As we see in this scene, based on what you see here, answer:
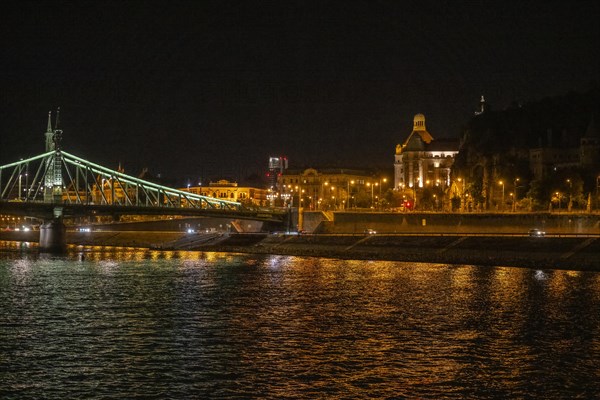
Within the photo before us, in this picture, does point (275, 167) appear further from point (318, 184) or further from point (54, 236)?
point (54, 236)

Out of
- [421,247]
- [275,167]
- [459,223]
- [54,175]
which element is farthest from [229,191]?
[421,247]

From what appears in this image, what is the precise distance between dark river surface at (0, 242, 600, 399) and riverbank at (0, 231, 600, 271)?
5.67 meters

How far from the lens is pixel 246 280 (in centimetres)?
4372

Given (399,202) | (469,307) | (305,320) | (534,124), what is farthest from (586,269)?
(399,202)

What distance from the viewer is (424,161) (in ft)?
461

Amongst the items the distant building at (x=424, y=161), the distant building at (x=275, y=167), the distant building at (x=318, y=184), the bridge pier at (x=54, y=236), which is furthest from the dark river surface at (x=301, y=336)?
the distant building at (x=275, y=167)

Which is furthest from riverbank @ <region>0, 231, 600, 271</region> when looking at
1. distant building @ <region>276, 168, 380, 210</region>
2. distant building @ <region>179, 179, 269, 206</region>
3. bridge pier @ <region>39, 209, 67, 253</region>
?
distant building @ <region>179, 179, 269, 206</region>

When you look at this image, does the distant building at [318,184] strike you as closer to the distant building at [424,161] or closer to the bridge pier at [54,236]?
the distant building at [424,161]

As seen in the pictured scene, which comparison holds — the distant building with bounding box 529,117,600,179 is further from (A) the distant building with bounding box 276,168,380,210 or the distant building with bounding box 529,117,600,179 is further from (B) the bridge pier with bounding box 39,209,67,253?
(B) the bridge pier with bounding box 39,209,67,253

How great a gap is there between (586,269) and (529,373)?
97.6 ft

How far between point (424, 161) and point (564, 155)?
45.4 meters

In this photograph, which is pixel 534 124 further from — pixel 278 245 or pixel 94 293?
pixel 94 293

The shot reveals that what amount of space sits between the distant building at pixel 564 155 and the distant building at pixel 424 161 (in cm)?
3852

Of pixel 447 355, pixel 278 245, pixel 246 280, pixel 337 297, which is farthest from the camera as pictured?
pixel 278 245
